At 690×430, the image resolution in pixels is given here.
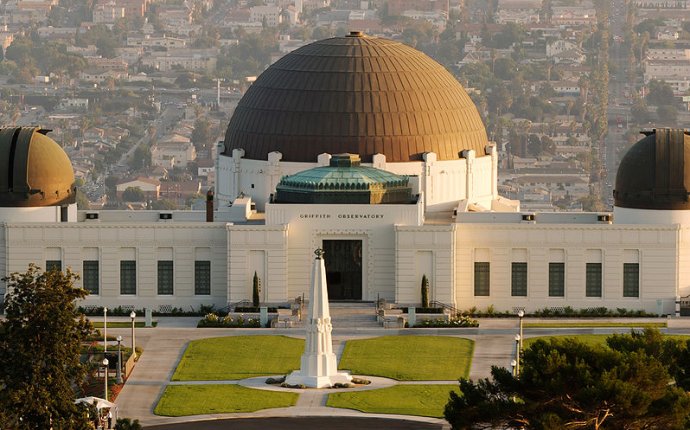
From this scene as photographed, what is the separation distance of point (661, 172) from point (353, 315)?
13.4 meters

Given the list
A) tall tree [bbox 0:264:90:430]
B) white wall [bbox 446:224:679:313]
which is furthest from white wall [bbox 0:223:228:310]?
tall tree [bbox 0:264:90:430]

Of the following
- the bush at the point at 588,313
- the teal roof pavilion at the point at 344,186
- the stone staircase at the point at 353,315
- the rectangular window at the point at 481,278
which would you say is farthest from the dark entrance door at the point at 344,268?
the bush at the point at 588,313

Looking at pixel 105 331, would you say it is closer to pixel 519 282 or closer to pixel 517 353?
pixel 517 353

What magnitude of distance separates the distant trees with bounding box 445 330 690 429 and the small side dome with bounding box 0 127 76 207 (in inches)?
1340

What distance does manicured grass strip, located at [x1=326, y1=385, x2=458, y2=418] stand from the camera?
86.6 m

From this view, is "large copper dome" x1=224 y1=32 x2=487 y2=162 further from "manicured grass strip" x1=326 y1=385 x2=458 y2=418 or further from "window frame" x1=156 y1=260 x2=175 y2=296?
"manicured grass strip" x1=326 y1=385 x2=458 y2=418

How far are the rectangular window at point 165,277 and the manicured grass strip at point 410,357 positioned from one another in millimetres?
10527

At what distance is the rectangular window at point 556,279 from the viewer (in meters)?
107

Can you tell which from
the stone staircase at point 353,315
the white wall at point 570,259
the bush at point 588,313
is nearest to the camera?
the stone staircase at point 353,315

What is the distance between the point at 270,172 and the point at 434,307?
1265cm

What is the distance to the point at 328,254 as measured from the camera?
10744 centimetres

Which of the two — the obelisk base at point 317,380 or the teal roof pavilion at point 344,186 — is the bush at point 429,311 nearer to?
the teal roof pavilion at point 344,186

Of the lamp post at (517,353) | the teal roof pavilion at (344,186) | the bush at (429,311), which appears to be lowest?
the lamp post at (517,353)

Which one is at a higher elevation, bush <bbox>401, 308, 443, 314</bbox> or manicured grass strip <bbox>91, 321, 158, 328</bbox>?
bush <bbox>401, 308, 443, 314</bbox>
